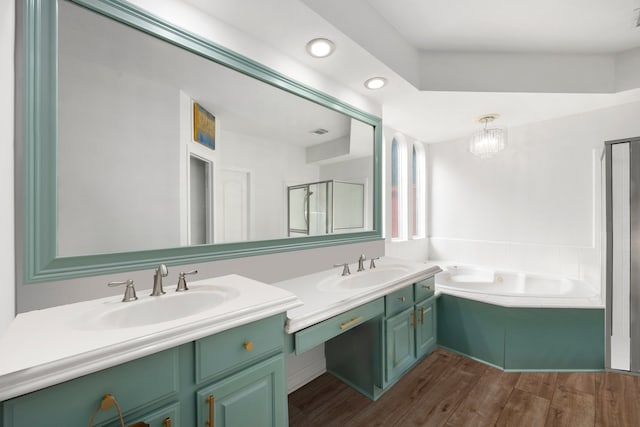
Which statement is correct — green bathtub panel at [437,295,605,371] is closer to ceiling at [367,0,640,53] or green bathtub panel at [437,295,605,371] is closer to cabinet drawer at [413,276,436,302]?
cabinet drawer at [413,276,436,302]

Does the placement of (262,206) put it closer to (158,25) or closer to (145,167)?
(145,167)

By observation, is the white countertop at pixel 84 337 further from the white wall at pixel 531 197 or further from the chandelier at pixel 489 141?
the white wall at pixel 531 197

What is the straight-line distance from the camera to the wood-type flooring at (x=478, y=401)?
5.25 feet

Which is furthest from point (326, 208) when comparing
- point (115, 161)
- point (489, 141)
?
point (489, 141)

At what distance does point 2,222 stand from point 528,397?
2729mm

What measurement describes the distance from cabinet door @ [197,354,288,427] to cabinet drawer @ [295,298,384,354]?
150mm

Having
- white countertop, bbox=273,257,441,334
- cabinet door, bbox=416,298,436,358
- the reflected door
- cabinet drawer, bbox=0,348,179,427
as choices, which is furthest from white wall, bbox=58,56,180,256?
cabinet door, bbox=416,298,436,358

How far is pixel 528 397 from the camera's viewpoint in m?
1.79

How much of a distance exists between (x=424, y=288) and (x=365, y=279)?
0.50m

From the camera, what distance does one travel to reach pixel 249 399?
983 millimetres

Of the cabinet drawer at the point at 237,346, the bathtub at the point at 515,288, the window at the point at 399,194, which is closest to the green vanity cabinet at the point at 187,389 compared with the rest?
the cabinet drawer at the point at 237,346

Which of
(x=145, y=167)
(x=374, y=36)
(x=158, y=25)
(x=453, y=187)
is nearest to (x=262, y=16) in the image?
(x=158, y=25)

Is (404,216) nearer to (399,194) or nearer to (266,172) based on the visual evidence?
(399,194)

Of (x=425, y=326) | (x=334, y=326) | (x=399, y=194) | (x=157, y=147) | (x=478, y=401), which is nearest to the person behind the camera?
(x=157, y=147)
